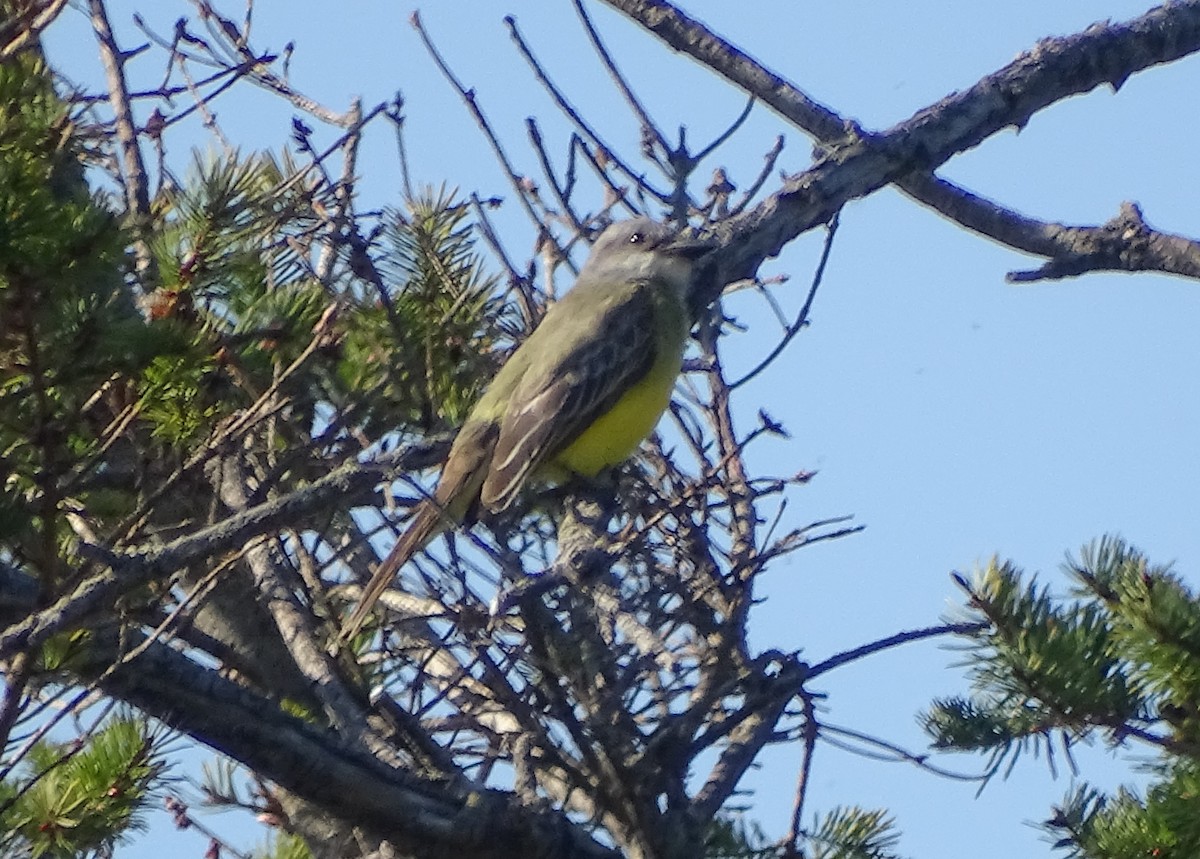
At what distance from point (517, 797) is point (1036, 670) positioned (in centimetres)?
106

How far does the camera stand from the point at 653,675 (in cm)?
435

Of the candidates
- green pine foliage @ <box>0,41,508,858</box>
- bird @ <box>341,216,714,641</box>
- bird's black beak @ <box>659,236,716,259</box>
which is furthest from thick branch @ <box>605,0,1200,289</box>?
green pine foliage @ <box>0,41,508,858</box>

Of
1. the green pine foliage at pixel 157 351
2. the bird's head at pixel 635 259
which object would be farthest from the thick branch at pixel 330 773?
the bird's head at pixel 635 259

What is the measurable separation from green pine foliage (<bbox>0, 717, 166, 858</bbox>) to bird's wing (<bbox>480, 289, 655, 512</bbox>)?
157 centimetres

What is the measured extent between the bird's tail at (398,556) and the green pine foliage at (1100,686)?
1.34m

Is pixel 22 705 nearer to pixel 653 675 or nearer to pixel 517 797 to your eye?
pixel 517 797

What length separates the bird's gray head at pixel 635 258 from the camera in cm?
587

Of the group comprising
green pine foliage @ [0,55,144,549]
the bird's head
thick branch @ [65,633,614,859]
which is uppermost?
the bird's head

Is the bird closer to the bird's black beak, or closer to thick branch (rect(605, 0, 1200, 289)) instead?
the bird's black beak

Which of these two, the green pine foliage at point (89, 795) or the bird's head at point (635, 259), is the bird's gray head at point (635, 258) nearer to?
the bird's head at point (635, 259)

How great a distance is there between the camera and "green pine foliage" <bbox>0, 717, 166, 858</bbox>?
3744 millimetres

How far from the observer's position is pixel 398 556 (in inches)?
174

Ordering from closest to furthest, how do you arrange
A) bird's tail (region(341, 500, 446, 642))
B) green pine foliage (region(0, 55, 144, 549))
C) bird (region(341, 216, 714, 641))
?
green pine foliage (region(0, 55, 144, 549)), bird's tail (region(341, 500, 446, 642)), bird (region(341, 216, 714, 641))

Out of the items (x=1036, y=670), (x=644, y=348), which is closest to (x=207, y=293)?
(x=1036, y=670)
